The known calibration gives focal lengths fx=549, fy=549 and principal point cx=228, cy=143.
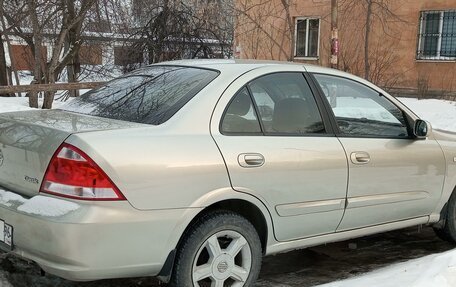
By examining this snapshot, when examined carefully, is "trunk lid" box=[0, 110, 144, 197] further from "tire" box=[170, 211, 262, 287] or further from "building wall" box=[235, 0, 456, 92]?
"building wall" box=[235, 0, 456, 92]

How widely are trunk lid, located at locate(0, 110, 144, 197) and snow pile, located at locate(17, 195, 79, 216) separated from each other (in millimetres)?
78

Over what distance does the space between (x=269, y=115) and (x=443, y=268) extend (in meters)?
1.66

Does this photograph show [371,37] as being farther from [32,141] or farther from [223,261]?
[32,141]

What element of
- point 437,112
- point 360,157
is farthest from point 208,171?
point 437,112

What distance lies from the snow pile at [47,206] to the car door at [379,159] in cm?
200

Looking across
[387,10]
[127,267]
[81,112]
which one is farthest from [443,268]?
[387,10]

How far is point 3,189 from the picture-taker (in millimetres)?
3326

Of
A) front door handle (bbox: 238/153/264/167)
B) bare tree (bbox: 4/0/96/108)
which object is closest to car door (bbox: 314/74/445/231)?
front door handle (bbox: 238/153/264/167)

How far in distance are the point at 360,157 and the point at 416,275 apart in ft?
3.01

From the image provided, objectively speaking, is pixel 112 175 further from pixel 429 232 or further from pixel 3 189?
pixel 429 232

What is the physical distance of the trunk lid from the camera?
3069mm

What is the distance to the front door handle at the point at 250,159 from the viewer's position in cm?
338

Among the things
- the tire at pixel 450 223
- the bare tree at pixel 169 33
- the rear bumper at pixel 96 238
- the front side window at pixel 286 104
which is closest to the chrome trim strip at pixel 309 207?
the front side window at pixel 286 104

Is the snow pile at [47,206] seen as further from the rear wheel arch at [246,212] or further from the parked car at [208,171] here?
the rear wheel arch at [246,212]
